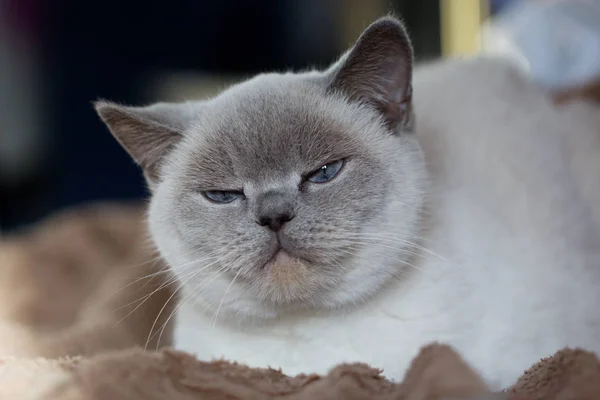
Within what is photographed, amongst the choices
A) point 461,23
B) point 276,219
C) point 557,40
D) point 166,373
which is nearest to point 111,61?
point 461,23

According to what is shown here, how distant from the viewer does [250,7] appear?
11.5ft

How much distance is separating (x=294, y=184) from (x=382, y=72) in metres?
0.29

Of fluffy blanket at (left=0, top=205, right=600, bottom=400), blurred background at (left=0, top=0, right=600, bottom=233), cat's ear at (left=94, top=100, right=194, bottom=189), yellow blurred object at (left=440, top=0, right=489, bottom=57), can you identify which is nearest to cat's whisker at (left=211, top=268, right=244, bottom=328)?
fluffy blanket at (left=0, top=205, right=600, bottom=400)

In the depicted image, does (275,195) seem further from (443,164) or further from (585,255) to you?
(585,255)

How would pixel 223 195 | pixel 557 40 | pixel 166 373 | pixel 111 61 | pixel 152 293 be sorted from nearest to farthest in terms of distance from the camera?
pixel 166 373 → pixel 223 195 → pixel 152 293 → pixel 557 40 → pixel 111 61

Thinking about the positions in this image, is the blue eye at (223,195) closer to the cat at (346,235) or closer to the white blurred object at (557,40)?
the cat at (346,235)

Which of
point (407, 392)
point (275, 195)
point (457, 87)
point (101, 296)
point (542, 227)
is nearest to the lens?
point (407, 392)

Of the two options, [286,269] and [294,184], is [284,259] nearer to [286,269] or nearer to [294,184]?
[286,269]

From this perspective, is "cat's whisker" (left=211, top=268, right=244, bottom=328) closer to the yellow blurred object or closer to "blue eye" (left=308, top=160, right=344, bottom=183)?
"blue eye" (left=308, top=160, right=344, bottom=183)

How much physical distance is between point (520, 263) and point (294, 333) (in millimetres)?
507

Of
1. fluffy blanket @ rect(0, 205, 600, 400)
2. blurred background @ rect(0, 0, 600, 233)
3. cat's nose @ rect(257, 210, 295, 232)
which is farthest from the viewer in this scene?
blurred background @ rect(0, 0, 600, 233)

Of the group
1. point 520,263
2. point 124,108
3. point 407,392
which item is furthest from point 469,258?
point 124,108

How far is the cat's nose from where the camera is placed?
3.39ft

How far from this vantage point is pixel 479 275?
1.21 meters
